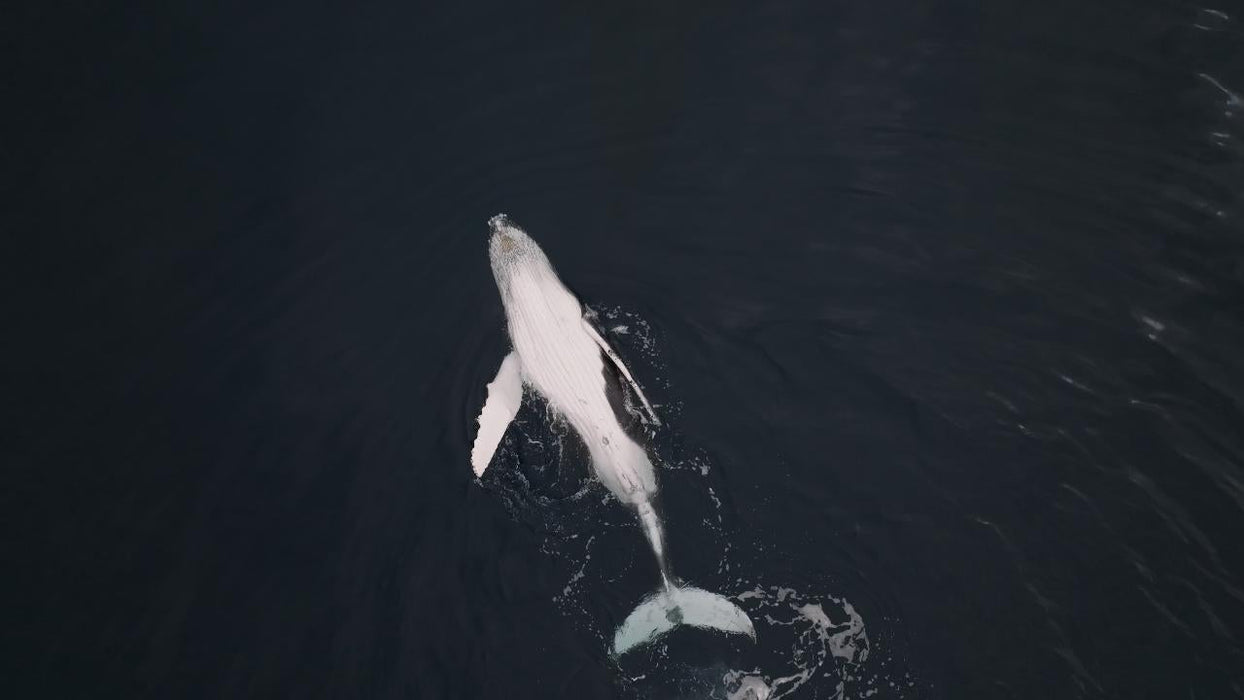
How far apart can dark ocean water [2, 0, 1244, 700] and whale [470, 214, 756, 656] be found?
292 mm

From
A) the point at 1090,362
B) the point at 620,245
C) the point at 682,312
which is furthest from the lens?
the point at 620,245

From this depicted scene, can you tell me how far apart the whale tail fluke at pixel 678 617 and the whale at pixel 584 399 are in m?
0.01

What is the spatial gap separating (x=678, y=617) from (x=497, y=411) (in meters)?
4.09

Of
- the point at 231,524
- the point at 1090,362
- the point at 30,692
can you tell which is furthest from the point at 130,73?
the point at 1090,362

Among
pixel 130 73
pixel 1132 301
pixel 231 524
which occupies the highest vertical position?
pixel 130 73

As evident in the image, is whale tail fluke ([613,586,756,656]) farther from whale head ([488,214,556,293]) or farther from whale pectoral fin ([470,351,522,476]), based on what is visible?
whale head ([488,214,556,293])

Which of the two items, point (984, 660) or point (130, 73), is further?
point (130, 73)

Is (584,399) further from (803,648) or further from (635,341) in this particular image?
(803,648)

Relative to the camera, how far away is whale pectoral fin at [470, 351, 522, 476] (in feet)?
46.4

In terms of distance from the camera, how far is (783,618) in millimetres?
12398

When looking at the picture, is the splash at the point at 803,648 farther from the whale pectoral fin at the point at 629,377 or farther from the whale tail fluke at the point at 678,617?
the whale pectoral fin at the point at 629,377

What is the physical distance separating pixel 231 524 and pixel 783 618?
25.0 ft

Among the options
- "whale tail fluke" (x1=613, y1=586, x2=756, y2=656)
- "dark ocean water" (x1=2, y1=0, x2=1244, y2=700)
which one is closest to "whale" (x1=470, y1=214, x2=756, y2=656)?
"whale tail fluke" (x1=613, y1=586, x2=756, y2=656)

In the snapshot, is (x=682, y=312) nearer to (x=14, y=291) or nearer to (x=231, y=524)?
(x=231, y=524)
